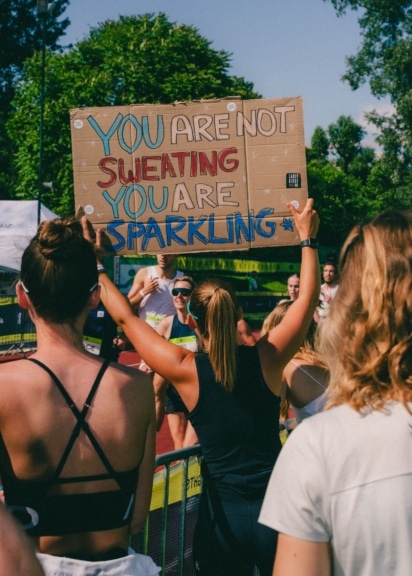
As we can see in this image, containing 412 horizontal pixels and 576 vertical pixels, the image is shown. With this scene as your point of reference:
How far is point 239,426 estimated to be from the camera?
3162 mm

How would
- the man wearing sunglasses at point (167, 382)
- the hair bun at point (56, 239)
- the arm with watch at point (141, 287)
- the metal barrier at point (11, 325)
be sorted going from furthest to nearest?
the metal barrier at point (11, 325) < the arm with watch at point (141, 287) < the man wearing sunglasses at point (167, 382) < the hair bun at point (56, 239)

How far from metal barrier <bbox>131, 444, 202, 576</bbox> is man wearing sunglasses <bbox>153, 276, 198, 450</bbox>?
2102 mm

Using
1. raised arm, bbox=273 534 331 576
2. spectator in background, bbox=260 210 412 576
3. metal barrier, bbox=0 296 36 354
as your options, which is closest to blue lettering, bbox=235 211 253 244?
spectator in background, bbox=260 210 412 576

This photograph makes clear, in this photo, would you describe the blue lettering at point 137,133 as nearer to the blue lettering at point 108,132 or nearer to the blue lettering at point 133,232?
the blue lettering at point 108,132

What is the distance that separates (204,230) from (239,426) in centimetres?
156

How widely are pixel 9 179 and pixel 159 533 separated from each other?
43.2 metres

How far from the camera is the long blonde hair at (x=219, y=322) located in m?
3.16

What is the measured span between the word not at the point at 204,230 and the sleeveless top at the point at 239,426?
1.32 meters

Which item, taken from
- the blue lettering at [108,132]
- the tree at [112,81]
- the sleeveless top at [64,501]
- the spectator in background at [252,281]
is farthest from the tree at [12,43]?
the sleeveless top at [64,501]

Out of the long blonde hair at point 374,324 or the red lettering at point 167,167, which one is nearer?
the long blonde hair at point 374,324

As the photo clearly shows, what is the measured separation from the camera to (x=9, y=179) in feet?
149

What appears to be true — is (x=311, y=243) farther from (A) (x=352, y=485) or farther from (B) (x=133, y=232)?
(A) (x=352, y=485)

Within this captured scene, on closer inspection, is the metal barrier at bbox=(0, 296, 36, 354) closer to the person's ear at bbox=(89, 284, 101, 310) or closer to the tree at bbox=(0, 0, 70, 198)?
the person's ear at bbox=(89, 284, 101, 310)

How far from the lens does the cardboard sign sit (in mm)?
4363
